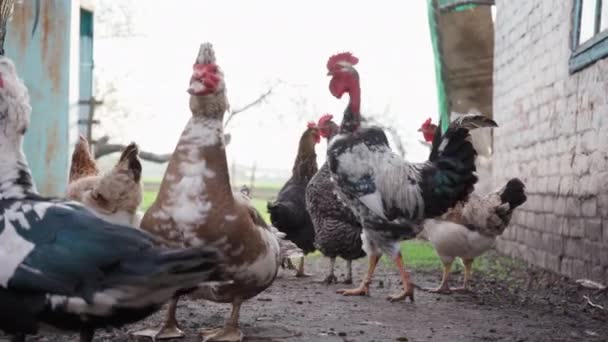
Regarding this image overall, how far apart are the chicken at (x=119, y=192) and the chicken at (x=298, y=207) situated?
2548 millimetres

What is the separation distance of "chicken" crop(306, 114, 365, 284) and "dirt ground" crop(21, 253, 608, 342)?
0.37 meters

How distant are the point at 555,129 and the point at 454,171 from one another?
2.87m

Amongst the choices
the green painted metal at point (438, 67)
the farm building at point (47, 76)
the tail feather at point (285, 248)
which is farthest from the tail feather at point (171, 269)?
the green painted metal at point (438, 67)

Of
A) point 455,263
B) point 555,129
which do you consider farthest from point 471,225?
point 455,263

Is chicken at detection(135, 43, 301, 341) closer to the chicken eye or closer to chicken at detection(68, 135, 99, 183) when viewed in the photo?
the chicken eye

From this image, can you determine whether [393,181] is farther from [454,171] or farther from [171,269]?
[171,269]

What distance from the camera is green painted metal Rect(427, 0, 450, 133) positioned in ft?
45.8

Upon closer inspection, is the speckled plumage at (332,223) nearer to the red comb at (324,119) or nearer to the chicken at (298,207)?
the chicken at (298,207)

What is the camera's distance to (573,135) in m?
7.80

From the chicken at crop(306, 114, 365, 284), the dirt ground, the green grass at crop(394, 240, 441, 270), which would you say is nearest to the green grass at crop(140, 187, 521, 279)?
the green grass at crop(394, 240, 441, 270)

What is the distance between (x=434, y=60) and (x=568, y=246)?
7233mm

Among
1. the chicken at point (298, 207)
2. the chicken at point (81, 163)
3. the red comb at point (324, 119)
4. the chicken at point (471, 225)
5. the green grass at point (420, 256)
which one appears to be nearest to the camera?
the chicken at point (81, 163)

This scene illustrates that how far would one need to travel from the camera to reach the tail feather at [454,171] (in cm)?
633

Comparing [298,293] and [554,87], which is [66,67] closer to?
[298,293]
